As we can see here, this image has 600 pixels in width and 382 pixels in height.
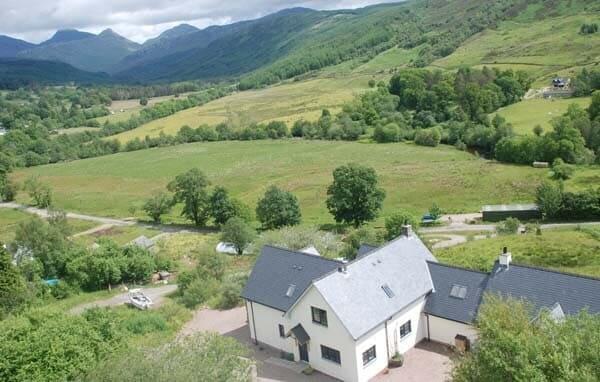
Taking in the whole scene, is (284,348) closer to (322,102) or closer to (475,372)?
(475,372)

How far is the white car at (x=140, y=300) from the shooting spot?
43938 millimetres

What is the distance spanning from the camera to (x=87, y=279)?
5216 centimetres

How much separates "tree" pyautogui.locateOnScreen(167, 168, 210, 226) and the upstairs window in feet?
166

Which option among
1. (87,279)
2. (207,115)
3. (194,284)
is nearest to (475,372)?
(194,284)

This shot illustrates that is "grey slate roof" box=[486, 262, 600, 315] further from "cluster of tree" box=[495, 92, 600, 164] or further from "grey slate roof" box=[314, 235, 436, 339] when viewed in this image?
"cluster of tree" box=[495, 92, 600, 164]

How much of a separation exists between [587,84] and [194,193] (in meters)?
102

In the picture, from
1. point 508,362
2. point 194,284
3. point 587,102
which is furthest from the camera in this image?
point 587,102

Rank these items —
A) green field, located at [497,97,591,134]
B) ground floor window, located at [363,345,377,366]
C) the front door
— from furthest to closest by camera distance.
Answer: green field, located at [497,97,591,134]
the front door
ground floor window, located at [363,345,377,366]

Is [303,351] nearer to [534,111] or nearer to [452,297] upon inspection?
[452,297]

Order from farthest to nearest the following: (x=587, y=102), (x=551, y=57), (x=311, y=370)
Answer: (x=551, y=57)
(x=587, y=102)
(x=311, y=370)

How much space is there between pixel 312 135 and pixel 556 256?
10385 centimetres

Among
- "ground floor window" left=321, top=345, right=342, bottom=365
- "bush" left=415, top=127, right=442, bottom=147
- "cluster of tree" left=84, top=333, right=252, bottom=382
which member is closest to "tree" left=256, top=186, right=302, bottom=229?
"ground floor window" left=321, top=345, right=342, bottom=365

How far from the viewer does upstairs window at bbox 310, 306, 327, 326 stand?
29.6m

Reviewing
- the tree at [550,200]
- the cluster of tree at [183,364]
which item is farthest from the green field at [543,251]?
the cluster of tree at [183,364]
